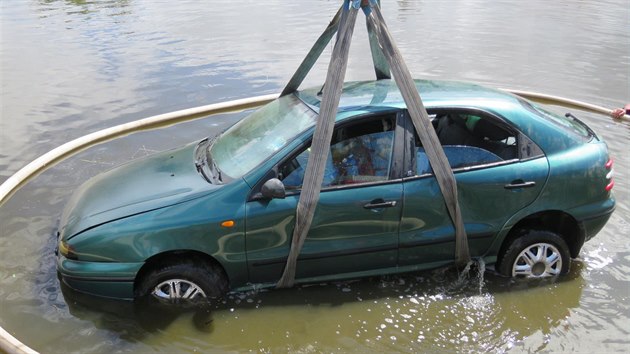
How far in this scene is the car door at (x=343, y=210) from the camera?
4.46 metres

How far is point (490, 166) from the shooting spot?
4.69 meters

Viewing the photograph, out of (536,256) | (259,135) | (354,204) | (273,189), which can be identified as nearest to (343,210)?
(354,204)

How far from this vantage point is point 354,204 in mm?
4496

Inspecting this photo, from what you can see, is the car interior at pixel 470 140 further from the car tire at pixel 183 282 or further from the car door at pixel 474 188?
the car tire at pixel 183 282

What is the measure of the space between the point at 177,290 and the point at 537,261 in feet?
9.92

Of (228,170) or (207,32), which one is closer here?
(228,170)

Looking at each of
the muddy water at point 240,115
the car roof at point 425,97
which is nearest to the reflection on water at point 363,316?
the muddy water at point 240,115

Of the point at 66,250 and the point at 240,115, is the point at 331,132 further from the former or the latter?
the point at 240,115

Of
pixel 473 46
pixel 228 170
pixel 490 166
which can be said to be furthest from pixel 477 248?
pixel 473 46

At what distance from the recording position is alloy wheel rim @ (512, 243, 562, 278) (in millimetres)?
4969

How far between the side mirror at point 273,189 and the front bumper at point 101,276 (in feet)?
3.55

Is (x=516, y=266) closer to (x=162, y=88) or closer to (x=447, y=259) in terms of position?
(x=447, y=259)

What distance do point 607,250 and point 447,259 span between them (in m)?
1.83

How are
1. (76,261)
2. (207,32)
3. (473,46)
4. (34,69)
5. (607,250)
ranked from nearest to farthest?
(76,261) < (607,250) < (34,69) < (473,46) < (207,32)
